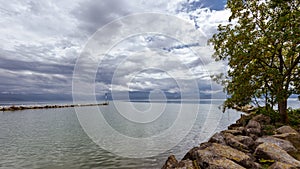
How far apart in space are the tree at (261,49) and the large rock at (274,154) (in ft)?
35.5

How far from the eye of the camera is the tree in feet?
62.7

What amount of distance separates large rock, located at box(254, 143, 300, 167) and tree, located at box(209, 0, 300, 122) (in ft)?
35.5

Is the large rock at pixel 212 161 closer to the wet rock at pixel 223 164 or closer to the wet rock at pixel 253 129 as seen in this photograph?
the wet rock at pixel 223 164

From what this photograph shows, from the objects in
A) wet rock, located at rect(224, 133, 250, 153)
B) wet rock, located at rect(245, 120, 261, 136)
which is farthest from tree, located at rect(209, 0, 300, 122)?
wet rock, located at rect(224, 133, 250, 153)

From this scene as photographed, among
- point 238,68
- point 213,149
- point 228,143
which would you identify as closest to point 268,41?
point 238,68

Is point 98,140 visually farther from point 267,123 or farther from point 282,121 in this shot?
point 282,121

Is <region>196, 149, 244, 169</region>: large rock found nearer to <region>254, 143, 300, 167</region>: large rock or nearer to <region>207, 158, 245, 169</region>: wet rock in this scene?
<region>207, 158, 245, 169</region>: wet rock

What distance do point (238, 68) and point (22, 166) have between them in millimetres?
23282

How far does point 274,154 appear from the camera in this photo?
10.6 m

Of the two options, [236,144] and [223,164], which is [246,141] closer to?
[236,144]

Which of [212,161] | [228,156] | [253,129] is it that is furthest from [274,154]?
[253,129]

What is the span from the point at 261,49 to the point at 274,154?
44.1 ft

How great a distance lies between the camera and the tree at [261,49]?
62.7ft

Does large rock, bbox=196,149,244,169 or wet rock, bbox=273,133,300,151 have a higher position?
large rock, bbox=196,149,244,169
